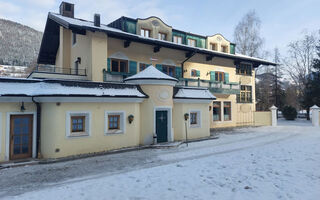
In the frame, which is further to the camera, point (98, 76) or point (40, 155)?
point (98, 76)

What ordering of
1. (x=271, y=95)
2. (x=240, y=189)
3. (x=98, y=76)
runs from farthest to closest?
1. (x=271, y=95)
2. (x=98, y=76)
3. (x=240, y=189)

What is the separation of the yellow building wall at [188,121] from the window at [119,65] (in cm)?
530

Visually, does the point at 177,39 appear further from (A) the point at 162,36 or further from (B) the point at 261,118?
(B) the point at 261,118

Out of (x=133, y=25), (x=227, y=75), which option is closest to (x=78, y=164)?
(x=133, y=25)

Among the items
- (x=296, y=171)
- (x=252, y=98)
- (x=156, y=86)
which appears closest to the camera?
(x=296, y=171)

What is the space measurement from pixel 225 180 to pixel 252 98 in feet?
68.2

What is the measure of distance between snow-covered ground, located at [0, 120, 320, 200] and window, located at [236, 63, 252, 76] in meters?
15.4

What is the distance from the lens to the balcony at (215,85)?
17641 millimetres

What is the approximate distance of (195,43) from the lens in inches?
851

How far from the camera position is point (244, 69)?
24.6 m

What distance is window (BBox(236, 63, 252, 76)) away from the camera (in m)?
24.1

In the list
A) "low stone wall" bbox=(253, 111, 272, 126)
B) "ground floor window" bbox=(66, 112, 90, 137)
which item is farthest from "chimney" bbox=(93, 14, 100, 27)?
"low stone wall" bbox=(253, 111, 272, 126)

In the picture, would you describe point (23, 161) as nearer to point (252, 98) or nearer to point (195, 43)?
point (195, 43)

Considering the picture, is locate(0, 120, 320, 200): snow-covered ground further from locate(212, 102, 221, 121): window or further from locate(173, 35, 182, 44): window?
locate(173, 35, 182, 44): window
